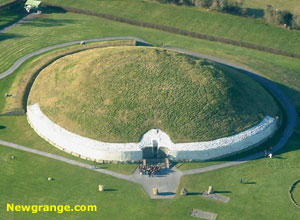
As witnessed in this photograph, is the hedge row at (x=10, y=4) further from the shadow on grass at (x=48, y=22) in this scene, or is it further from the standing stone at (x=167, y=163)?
the standing stone at (x=167, y=163)

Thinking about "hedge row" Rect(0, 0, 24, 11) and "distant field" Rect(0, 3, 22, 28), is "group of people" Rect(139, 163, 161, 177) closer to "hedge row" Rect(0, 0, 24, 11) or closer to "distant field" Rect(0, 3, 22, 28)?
"distant field" Rect(0, 3, 22, 28)

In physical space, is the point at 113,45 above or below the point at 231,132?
above

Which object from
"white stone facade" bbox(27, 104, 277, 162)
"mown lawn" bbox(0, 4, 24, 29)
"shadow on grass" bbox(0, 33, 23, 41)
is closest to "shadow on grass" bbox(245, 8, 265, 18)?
"white stone facade" bbox(27, 104, 277, 162)

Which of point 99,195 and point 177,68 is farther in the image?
point 177,68

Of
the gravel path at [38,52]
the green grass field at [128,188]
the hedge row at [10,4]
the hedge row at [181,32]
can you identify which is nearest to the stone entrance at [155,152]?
the green grass field at [128,188]

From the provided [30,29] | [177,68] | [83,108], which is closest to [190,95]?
[177,68]

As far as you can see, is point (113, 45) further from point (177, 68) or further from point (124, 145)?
point (124, 145)
